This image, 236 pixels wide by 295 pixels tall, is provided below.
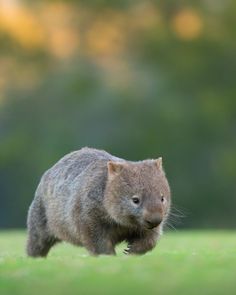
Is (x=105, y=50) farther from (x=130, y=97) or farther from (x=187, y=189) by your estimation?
(x=187, y=189)

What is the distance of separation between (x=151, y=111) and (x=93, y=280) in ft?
121

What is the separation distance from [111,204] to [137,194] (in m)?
0.41

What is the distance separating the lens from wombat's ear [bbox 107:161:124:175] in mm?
15055

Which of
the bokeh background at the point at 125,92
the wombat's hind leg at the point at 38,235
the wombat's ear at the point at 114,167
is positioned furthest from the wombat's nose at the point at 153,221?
the bokeh background at the point at 125,92

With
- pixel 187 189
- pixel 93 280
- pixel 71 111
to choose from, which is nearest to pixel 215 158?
pixel 187 189

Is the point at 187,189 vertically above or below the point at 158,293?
below

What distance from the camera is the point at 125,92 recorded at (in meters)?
49.6

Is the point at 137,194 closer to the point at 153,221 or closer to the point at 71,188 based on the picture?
the point at 153,221

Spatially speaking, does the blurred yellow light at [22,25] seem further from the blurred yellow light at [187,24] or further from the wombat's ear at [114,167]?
the wombat's ear at [114,167]

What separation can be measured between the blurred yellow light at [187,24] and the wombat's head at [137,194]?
37.2m

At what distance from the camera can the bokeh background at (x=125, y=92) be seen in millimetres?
45812

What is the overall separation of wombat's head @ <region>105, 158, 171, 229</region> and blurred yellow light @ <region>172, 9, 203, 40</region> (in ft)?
122

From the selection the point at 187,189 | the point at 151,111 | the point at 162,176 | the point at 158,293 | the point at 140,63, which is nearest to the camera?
the point at 158,293

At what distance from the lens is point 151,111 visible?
4875 centimetres
